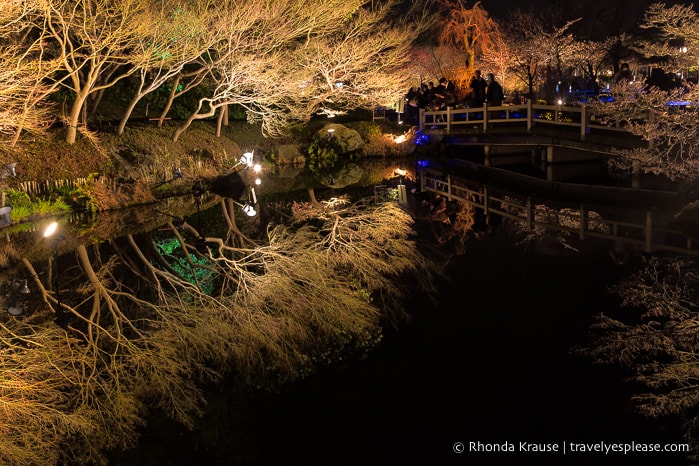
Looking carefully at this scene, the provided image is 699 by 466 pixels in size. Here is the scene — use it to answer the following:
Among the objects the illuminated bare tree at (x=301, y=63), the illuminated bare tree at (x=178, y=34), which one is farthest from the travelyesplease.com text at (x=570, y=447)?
the illuminated bare tree at (x=301, y=63)

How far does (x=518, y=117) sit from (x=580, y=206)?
1095 centimetres

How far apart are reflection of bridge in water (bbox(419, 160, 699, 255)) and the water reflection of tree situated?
3.71 meters

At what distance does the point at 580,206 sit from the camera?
14258 millimetres

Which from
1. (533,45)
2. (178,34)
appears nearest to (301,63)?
(178,34)

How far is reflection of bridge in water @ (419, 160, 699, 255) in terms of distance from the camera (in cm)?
1112

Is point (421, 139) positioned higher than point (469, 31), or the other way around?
point (469, 31)

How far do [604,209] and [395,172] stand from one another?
394 inches

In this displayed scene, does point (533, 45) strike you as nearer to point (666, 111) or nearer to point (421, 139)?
point (421, 139)

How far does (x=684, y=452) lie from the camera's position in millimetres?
4738

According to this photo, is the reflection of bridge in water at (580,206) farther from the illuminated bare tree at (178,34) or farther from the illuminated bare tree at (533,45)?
the illuminated bare tree at (533,45)

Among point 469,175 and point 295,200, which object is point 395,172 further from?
point 295,200

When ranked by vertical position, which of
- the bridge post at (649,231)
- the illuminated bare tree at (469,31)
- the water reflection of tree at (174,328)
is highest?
the illuminated bare tree at (469,31)

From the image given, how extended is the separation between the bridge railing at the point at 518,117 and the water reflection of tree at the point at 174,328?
8.01 m

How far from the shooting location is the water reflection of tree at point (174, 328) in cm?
564
